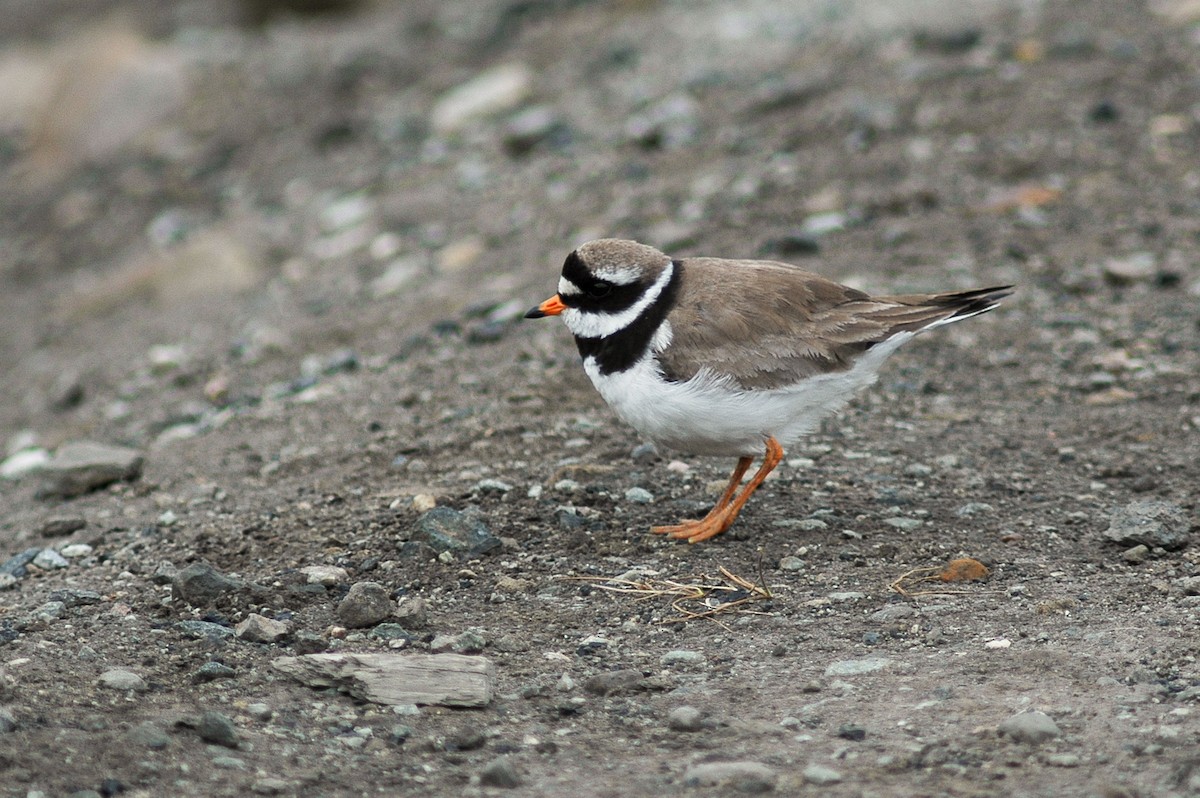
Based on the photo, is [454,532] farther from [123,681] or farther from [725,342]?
[123,681]

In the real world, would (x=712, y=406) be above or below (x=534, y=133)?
below

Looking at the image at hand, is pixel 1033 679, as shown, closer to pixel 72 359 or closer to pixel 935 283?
pixel 935 283

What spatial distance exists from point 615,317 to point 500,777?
251cm

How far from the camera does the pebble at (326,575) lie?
215 inches

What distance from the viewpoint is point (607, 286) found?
234 inches

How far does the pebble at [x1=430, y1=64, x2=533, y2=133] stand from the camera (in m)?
12.5

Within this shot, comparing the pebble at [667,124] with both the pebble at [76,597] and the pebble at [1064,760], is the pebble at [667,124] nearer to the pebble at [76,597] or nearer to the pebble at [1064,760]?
the pebble at [76,597]

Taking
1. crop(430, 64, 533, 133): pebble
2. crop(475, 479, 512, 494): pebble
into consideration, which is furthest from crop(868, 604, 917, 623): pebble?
crop(430, 64, 533, 133): pebble

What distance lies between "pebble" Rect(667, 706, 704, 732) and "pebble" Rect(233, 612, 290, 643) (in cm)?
158

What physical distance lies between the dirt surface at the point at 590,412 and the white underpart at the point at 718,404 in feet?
1.57

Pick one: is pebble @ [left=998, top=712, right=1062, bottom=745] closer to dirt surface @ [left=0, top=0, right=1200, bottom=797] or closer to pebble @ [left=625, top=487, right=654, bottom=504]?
dirt surface @ [left=0, top=0, right=1200, bottom=797]

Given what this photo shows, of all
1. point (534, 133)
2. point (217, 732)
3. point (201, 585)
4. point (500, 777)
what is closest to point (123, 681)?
point (217, 732)

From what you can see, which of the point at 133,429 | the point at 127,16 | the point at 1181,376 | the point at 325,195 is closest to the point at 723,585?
the point at 1181,376

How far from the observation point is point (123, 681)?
458 cm
